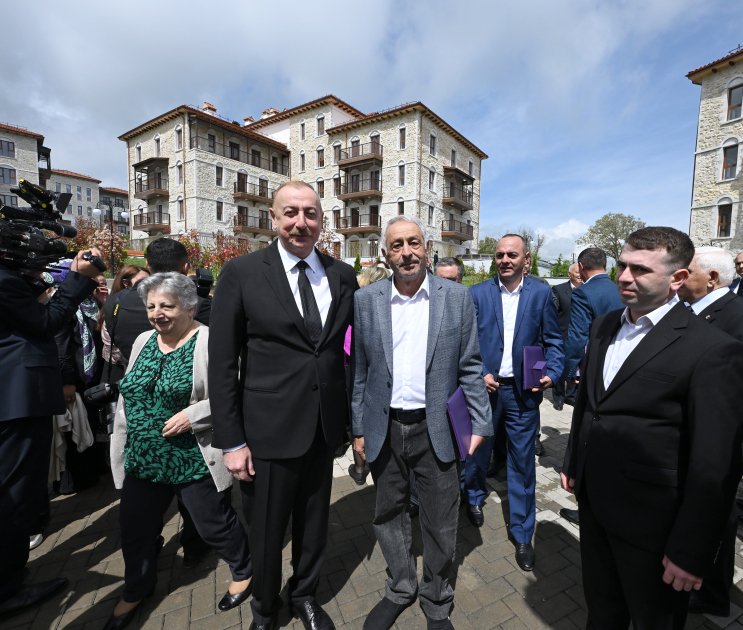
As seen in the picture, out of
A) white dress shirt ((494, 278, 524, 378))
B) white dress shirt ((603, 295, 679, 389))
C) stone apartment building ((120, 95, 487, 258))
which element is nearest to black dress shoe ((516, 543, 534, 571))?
white dress shirt ((494, 278, 524, 378))

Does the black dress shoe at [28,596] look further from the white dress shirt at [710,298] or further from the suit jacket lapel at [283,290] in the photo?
the white dress shirt at [710,298]

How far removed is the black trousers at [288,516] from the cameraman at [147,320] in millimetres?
893

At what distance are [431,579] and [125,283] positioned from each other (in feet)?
12.4

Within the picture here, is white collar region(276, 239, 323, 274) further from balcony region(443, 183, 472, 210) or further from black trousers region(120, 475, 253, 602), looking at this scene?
balcony region(443, 183, 472, 210)

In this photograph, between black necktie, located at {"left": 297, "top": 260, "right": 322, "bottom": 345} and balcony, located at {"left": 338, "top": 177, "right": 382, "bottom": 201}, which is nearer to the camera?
black necktie, located at {"left": 297, "top": 260, "right": 322, "bottom": 345}

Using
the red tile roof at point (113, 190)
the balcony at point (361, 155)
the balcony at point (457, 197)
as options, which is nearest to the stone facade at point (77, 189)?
the red tile roof at point (113, 190)

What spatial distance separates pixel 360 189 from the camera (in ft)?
117

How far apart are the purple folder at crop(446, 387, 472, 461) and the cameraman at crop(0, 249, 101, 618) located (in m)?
2.59

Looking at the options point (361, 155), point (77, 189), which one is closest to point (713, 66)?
point (361, 155)

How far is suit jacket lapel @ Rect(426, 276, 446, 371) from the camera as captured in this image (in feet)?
7.82

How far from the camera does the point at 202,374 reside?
2.49m

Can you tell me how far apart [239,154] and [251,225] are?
648 cm

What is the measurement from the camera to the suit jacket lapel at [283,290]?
217 cm

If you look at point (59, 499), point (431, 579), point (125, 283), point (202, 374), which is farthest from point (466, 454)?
point (59, 499)
